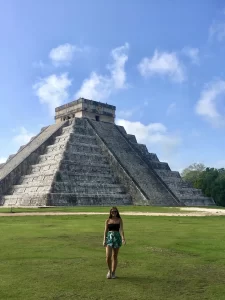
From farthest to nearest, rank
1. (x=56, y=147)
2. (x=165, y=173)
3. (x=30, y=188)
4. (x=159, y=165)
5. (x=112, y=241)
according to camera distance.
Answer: (x=159, y=165) → (x=165, y=173) → (x=56, y=147) → (x=30, y=188) → (x=112, y=241)

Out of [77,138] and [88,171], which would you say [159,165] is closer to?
[77,138]

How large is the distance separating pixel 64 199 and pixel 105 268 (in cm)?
2468

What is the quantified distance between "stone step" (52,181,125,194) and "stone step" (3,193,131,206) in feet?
2.32

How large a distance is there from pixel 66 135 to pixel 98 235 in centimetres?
3033

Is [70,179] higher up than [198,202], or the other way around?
[70,179]

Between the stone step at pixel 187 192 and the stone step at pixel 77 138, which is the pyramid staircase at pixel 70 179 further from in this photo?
the stone step at pixel 187 192

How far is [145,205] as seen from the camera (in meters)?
35.5

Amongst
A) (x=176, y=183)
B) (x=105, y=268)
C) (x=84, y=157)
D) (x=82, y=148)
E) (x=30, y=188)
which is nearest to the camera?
(x=105, y=268)

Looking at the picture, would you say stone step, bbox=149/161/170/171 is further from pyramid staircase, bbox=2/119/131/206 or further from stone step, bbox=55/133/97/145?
stone step, bbox=55/133/97/145

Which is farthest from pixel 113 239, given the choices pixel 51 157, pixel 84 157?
pixel 51 157

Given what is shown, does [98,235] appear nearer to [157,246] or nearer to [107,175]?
[157,246]

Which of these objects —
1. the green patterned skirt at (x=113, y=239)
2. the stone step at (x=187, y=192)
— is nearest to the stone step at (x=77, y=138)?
the stone step at (x=187, y=192)

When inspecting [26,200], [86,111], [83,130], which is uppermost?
[86,111]

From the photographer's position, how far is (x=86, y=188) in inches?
1378
